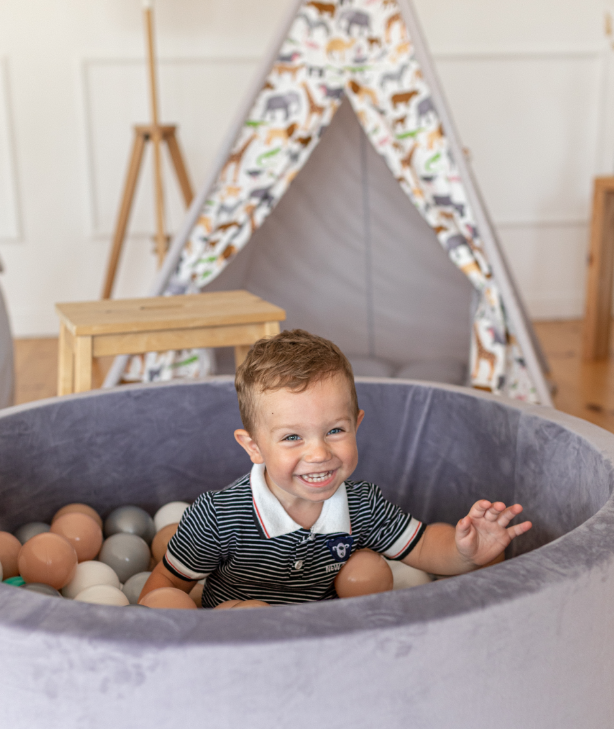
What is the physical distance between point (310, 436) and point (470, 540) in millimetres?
211

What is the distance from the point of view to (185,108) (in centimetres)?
324

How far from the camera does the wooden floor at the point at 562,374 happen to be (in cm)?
230

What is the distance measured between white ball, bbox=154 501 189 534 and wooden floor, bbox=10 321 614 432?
1.24 m

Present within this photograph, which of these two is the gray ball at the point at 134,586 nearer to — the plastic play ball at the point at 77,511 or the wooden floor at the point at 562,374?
the plastic play ball at the point at 77,511

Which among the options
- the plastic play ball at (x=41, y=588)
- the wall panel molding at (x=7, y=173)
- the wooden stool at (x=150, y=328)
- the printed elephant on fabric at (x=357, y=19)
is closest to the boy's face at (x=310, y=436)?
the plastic play ball at (x=41, y=588)

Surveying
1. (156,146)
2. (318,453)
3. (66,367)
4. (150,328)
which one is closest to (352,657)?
(318,453)

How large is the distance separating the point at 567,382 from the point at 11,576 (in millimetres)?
1940

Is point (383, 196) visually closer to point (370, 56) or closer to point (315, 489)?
point (370, 56)

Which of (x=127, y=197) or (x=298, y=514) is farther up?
(x=127, y=197)

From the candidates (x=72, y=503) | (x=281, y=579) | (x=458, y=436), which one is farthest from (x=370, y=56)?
(x=281, y=579)

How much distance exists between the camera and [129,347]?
137 centimetres

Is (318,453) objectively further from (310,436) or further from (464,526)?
(464,526)

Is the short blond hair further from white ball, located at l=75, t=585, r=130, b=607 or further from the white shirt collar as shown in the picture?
white ball, located at l=75, t=585, r=130, b=607

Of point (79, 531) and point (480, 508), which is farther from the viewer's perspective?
point (79, 531)
